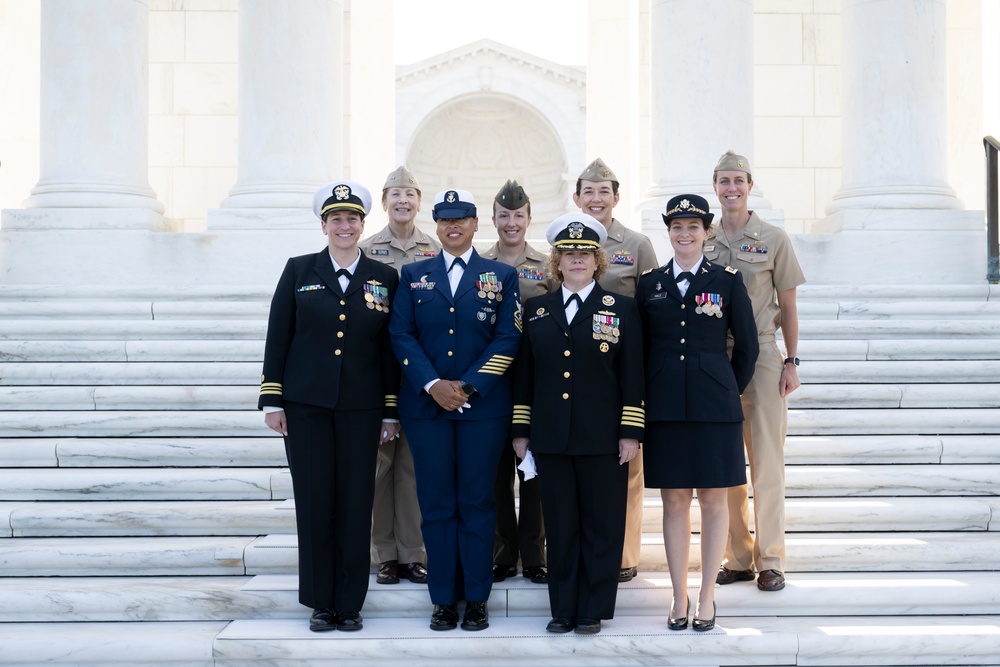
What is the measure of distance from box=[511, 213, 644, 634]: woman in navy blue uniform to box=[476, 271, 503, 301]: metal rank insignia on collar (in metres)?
0.30

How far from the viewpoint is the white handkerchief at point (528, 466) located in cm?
563

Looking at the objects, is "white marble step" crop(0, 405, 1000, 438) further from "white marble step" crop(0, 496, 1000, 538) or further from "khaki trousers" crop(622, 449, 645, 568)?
"khaki trousers" crop(622, 449, 645, 568)

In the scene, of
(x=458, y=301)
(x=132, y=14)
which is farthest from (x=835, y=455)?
(x=132, y=14)

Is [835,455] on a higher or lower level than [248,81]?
lower

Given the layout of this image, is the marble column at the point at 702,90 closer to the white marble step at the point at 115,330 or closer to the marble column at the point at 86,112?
the white marble step at the point at 115,330

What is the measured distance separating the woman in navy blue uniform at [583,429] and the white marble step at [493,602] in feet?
1.50

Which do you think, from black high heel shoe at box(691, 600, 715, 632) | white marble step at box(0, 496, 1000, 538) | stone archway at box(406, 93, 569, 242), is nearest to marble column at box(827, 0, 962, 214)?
white marble step at box(0, 496, 1000, 538)

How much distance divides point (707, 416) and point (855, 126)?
732 centimetres

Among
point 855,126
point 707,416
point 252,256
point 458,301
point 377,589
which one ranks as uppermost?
point 855,126

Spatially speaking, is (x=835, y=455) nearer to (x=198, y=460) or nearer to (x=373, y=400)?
(x=373, y=400)

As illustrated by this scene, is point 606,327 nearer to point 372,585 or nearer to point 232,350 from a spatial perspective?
point 372,585

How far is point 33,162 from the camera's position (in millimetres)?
15516

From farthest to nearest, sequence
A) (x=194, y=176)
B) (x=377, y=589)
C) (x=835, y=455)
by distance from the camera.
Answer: (x=194, y=176) < (x=835, y=455) < (x=377, y=589)

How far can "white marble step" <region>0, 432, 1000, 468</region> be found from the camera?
7.52 metres
